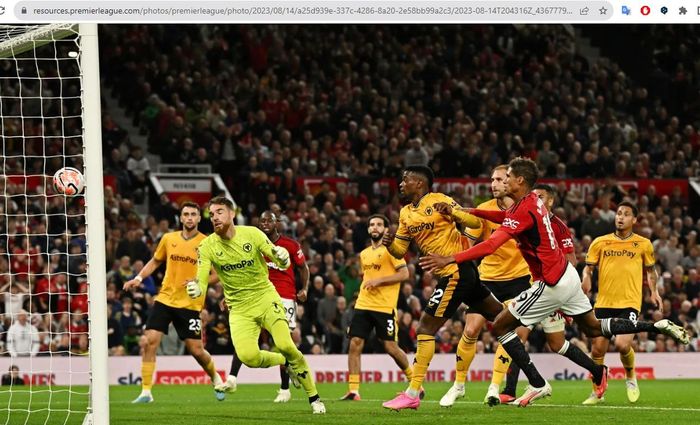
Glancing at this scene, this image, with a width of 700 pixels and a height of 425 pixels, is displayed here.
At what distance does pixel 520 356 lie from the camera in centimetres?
1261

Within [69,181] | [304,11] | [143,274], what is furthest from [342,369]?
[304,11]

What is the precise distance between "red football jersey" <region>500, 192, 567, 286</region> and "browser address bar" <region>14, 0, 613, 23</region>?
2.39 meters

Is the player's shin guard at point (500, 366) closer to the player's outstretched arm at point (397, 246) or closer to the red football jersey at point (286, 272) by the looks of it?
the player's outstretched arm at point (397, 246)

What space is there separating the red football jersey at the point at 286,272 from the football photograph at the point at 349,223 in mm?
30

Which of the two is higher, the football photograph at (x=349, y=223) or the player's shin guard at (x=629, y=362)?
the football photograph at (x=349, y=223)

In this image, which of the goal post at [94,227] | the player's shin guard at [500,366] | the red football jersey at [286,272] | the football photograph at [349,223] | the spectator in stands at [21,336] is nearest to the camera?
the goal post at [94,227]

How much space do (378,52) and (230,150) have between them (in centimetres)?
585

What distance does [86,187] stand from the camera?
1040cm

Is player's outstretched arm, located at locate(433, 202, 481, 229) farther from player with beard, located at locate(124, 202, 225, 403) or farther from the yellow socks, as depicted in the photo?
player with beard, located at locate(124, 202, 225, 403)

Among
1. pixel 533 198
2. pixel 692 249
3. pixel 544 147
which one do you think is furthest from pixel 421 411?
pixel 544 147

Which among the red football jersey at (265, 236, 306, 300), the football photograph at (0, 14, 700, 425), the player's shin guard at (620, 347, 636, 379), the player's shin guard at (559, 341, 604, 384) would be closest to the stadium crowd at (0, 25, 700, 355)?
the football photograph at (0, 14, 700, 425)

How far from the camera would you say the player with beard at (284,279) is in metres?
15.6

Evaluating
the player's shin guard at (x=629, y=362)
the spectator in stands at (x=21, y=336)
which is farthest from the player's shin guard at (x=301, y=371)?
the spectator in stands at (x=21, y=336)

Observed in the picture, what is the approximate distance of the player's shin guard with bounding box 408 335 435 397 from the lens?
1294 centimetres
